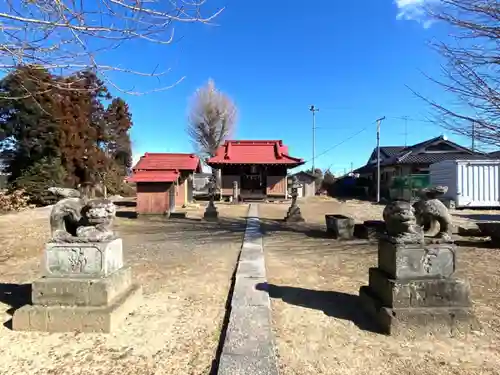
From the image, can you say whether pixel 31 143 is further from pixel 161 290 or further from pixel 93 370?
pixel 93 370

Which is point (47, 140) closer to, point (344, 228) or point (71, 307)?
point (344, 228)

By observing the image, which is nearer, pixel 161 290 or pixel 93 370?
pixel 93 370

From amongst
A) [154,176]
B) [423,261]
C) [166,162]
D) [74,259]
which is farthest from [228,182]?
[423,261]

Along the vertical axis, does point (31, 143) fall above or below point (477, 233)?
above

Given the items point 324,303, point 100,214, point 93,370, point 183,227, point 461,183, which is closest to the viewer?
point 93,370

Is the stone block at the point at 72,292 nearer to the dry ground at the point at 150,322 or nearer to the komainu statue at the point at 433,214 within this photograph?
the dry ground at the point at 150,322

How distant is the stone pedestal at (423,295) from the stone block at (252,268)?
76.8 inches

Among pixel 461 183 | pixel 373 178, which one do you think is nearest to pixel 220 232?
pixel 461 183

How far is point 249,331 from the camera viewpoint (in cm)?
300

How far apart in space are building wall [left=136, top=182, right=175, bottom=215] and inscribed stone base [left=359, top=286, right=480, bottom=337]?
11.4 m

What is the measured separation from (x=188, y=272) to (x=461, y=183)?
53.7ft

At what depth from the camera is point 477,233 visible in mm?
8156

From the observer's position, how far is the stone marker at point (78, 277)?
10.4 ft


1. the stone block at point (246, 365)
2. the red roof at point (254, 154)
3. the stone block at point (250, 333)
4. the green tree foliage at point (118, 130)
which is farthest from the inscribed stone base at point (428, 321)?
the green tree foliage at point (118, 130)
